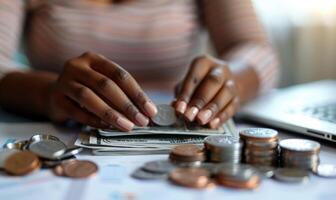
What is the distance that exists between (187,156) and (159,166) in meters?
0.03

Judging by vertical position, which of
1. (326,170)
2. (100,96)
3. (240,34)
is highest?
(240,34)

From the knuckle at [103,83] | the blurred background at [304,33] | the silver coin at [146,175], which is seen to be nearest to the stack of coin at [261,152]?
the silver coin at [146,175]

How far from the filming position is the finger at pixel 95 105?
27.4 inches

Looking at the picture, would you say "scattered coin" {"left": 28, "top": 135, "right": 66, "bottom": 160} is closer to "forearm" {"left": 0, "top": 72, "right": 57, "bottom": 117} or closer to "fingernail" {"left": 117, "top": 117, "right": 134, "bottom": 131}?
"fingernail" {"left": 117, "top": 117, "right": 134, "bottom": 131}

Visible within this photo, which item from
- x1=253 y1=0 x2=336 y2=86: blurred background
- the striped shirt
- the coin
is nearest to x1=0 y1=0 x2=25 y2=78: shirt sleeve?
the striped shirt

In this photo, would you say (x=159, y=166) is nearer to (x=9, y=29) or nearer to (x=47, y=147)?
(x=47, y=147)

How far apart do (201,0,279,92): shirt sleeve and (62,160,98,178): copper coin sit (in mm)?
503

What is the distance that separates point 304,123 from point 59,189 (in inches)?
15.6

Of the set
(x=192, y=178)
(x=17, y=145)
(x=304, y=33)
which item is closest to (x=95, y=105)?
(x=17, y=145)

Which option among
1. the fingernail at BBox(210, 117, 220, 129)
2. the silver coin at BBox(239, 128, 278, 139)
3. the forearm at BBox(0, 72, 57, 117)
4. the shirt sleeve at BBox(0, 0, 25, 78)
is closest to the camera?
the silver coin at BBox(239, 128, 278, 139)

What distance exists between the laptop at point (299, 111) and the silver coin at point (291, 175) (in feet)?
0.48

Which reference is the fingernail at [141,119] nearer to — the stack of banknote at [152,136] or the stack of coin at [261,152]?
the stack of banknote at [152,136]

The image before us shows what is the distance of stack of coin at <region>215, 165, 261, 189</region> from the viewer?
1.80 ft

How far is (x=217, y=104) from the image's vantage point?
0.77 metres
